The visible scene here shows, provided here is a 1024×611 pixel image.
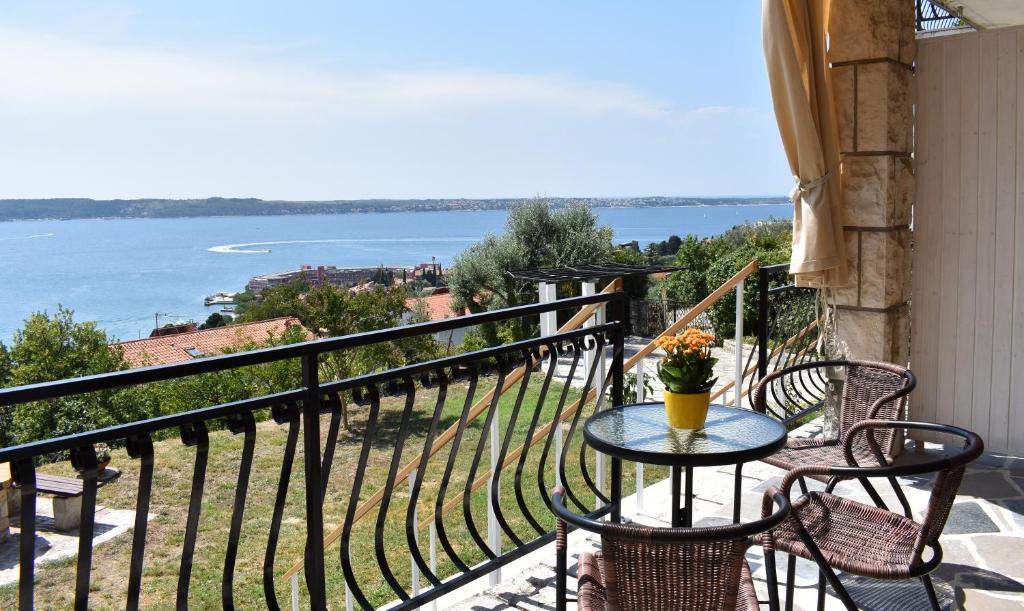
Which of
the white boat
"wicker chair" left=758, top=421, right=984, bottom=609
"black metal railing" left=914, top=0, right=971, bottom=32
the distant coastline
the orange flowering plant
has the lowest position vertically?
the white boat

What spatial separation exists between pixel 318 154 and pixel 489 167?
1562cm

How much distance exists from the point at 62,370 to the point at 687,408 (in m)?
21.5

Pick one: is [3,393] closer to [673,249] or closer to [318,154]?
[673,249]

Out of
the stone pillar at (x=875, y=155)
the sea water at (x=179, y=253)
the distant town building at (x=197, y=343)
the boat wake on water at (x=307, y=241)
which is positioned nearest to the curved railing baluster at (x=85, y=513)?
the stone pillar at (x=875, y=155)

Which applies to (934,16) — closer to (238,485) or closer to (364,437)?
(364,437)

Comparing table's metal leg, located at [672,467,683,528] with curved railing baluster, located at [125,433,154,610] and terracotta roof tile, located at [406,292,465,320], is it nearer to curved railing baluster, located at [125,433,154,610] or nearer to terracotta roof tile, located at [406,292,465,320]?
curved railing baluster, located at [125,433,154,610]

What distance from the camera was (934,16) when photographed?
4.46 m

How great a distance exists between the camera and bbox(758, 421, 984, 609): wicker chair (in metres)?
1.79

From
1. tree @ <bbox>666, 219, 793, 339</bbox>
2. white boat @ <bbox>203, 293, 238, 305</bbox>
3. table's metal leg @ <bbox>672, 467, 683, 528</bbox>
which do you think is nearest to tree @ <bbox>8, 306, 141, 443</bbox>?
tree @ <bbox>666, 219, 793, 339</bbox>

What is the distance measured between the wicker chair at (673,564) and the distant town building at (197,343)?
17773 mm

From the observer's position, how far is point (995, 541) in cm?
289

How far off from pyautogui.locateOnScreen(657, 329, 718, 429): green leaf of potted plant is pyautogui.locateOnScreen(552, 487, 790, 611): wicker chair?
68cm

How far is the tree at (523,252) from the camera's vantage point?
889 inches

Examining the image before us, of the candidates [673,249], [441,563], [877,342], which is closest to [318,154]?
[673,249]
